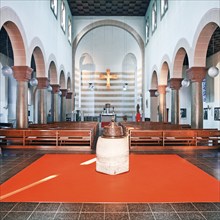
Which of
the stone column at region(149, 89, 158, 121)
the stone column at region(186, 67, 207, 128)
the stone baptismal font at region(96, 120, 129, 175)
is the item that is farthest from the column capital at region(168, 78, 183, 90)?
the stone baptismal font at region(96, 120, 129, 175)

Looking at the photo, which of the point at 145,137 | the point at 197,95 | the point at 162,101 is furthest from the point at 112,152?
the point at 162,101

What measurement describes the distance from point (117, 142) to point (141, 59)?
17928 millimetres

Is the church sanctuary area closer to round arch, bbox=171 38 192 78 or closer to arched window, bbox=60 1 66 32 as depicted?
round arch, bbox=171 38 192 78

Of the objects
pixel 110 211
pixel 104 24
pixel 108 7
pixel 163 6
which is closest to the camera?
pixel 110 211

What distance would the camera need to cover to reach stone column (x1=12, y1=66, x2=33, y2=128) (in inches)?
404

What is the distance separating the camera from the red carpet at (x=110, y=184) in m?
3.97

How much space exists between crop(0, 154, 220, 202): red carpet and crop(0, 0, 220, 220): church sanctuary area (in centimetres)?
2

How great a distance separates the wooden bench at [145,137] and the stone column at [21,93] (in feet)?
15.5

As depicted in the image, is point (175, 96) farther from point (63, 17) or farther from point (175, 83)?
point (63, 17)

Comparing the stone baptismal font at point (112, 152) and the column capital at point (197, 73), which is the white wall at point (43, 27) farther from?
the column capital at point (197, 73)

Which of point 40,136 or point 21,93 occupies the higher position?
point 21,93

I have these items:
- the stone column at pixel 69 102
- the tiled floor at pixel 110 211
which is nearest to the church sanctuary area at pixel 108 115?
the tiled floor at pixel 110 211

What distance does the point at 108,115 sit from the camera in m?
20.5

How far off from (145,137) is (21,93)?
Answer: 18.0 feet
